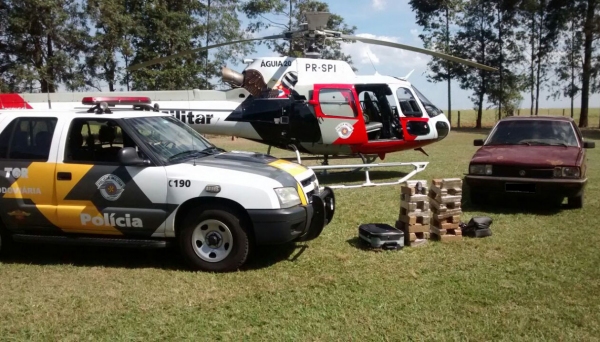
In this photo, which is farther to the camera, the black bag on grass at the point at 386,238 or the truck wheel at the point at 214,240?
the black bag on grass at the point at 386,238

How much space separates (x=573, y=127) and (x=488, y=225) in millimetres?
3722

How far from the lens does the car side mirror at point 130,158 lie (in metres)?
5.12

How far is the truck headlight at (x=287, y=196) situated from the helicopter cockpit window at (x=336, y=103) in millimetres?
5811

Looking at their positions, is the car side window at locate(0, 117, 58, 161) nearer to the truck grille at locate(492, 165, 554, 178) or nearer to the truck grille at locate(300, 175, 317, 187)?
the truck grille at locate(300, 175, 317, 187)

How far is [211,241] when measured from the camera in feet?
17.2

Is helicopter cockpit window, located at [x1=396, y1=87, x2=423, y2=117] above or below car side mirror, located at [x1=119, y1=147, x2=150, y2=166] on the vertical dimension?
above

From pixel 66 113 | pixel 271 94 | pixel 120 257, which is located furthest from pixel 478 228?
pixel 271 94

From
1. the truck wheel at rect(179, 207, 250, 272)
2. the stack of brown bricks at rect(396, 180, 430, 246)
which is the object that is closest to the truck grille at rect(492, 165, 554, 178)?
the stack of brown bricks at rect(396, 180, 430, 246)

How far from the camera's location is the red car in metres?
7.48

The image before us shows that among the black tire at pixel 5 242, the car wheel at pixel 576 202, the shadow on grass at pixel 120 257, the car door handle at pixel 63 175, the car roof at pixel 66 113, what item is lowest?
the shadow on grass at pixel 120 257

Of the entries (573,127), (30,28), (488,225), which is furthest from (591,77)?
(30,28)

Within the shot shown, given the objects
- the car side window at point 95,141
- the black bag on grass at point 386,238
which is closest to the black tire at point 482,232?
the black bag on grass at point 386,238

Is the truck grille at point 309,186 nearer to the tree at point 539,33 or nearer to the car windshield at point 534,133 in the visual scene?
the car windshield at point 534,133

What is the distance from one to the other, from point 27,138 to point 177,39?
2972 centimetres
